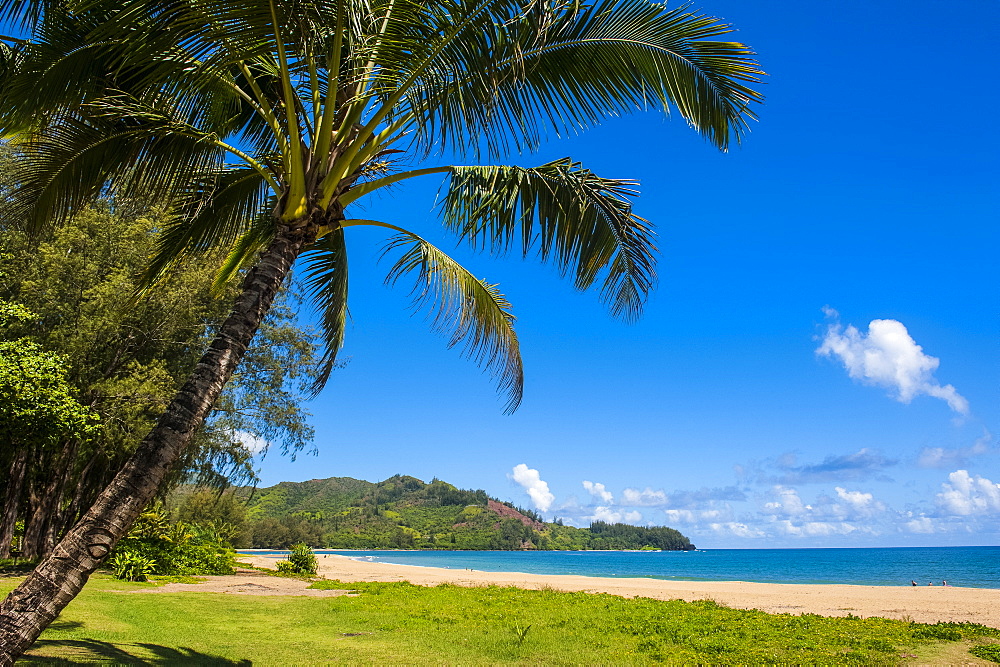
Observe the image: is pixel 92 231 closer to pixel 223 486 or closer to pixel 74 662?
pixel 223 486

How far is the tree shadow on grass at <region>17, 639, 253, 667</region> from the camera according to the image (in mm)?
5871

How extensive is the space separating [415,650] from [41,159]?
6.71 meters

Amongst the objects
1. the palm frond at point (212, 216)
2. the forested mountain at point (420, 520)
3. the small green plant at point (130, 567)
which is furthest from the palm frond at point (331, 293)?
the forested mountain at point (420, 520)

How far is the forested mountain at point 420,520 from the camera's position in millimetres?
126188

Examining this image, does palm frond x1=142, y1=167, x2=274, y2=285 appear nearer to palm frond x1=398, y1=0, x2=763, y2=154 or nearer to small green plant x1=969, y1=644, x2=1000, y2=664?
palm frond x1=398, y1=0, x2=763, y2=154

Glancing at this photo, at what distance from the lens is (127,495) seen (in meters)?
3.84

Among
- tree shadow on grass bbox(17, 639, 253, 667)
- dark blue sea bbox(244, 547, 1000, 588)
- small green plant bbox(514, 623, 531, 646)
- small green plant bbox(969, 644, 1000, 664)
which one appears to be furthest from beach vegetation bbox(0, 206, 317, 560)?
dark blue sea bbox(244, 547, 1000, 588)

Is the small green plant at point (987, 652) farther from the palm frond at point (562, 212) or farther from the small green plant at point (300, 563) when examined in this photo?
the small green plant at point (300, 563)

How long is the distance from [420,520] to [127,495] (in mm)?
149671

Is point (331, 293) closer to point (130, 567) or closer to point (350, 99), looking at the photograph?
point (350, 99)

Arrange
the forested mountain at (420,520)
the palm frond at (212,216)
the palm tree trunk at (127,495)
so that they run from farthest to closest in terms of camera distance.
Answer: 1. the forested mountain at (420,520)
2. the palm frond at (212,216)
3. the palm tree trunk at (127,495)

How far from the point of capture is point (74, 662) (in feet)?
18.8

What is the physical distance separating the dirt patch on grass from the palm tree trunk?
10485 millimetres

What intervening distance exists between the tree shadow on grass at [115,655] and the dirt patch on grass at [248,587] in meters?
6.41
